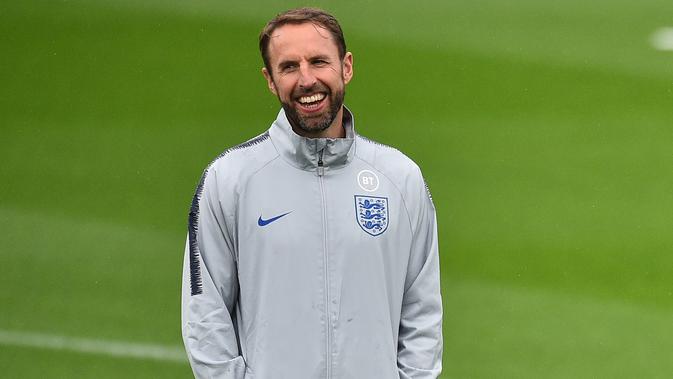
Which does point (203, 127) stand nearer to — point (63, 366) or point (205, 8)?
point (205, 8)

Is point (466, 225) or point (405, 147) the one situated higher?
point (405, 147)

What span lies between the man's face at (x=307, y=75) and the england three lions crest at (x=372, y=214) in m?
0.15

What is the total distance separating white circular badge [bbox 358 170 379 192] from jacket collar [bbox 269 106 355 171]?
4 centimetres

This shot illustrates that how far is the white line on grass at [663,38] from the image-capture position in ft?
9.65

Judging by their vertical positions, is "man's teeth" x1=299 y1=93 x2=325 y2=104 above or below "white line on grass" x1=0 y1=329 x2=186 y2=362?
above

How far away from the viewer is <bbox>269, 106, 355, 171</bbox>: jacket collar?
2.11m

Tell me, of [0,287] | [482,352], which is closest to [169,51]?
[0,287]

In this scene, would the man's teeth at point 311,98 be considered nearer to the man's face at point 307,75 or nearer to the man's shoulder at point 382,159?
the man's face at point 307,75

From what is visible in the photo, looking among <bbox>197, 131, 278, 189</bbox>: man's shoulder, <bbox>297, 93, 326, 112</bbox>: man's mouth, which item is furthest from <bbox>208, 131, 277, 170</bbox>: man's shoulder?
<bbox>297, 93, 326, 112</bbox>: man's mouth

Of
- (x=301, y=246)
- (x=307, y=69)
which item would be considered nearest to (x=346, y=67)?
Answer: (x=307, y=69)

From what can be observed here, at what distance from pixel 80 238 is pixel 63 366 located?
1.17ft

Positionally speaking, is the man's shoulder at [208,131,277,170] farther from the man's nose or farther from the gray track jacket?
the man's nose

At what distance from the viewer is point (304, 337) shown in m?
2.07

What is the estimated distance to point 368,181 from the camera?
216 centimetres
